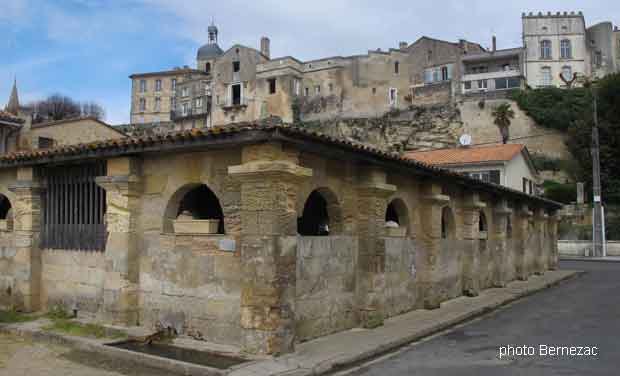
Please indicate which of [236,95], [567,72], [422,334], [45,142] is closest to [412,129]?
[567,72]

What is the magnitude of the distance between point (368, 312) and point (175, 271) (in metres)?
3.52

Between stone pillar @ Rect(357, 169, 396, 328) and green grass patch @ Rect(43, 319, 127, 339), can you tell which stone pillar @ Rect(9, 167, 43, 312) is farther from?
stone pillar @ Rect(357, 169, 396, 328)

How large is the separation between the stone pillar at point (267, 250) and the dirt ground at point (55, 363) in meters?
1.41

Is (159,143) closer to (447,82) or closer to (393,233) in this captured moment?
(393,233)

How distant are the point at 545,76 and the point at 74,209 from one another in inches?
2148

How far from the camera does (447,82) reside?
57094 mm

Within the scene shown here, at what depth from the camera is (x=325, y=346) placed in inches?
346

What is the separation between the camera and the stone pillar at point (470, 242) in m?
15.5

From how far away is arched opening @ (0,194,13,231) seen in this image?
40.6ft

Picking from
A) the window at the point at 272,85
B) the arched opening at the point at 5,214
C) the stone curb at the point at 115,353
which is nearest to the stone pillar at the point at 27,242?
the arched opening at the point at 5,214

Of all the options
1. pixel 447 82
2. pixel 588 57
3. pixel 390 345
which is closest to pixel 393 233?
pixel 390 345

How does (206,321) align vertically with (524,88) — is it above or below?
below

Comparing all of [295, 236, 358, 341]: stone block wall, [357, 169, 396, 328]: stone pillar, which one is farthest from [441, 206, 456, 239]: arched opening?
[295, 236, 358, 341]: stone block wall

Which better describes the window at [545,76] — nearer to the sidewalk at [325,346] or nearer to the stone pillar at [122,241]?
the sidewalk at [325,346]
